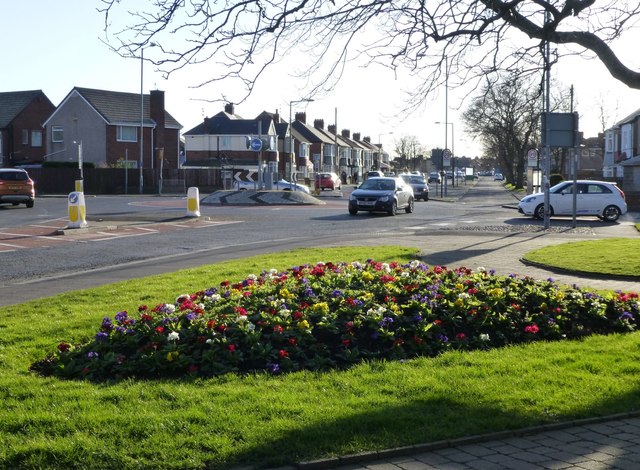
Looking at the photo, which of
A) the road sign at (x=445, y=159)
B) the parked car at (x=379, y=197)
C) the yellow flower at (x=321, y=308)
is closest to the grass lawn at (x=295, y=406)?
the yellow flower at (x=321, y=308)

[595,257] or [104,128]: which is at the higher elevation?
[104,128]

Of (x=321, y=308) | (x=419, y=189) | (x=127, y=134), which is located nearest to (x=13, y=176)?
(x=419, y=189)

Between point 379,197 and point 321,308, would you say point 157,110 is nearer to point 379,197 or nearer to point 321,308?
point 379,197

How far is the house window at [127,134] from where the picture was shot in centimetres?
7414

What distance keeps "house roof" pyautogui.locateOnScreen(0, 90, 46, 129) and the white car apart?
2394 inches

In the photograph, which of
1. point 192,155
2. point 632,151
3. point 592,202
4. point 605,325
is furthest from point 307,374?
point 192,155

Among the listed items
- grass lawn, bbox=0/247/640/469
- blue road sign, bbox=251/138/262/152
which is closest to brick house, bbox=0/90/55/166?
blue road sign, bbox=251/138/262/152

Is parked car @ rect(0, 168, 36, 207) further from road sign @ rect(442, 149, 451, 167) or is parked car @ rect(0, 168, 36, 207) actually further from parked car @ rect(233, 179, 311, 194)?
road sign @ rect(442, 149, 451, 167)

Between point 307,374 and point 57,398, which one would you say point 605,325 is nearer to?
point 307,374

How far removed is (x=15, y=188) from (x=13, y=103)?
48.2 metres

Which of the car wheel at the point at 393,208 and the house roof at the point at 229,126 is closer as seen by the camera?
the car wheel at the point at 393,208

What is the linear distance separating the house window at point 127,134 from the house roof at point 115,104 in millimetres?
746

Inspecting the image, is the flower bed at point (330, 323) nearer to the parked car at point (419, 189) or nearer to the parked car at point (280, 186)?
Result: the parked car at point (280, 186)

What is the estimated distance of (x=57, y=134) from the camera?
7600 centimetres
